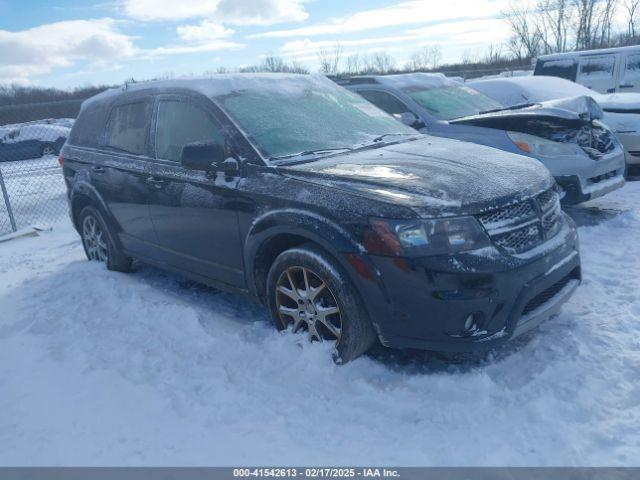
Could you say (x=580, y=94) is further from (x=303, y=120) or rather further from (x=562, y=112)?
(x=303, y=120)

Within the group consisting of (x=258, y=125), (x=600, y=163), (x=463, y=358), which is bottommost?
(x=463, y=358)

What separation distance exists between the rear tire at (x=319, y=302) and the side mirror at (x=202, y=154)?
799 mm

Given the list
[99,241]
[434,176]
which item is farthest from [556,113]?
[99,241]

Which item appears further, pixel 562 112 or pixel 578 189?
pixel 562 112

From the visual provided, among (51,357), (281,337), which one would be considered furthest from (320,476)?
(51,357)

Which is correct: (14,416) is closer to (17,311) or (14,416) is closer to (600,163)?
(17,311)

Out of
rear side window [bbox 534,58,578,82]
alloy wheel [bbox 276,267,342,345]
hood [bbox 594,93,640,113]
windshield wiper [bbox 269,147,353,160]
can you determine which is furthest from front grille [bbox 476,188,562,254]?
rear side window [bbox 534,58,578,82]

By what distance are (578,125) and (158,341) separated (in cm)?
480

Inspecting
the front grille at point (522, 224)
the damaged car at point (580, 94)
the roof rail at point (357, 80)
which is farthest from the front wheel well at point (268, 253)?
the damaged car at point (580, 94)

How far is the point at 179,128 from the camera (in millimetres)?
4203

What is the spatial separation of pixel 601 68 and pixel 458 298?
411 inches

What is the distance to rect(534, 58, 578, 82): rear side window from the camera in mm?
11477

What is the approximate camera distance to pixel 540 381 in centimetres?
304

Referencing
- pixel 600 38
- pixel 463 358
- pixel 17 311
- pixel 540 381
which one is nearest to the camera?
pixel 540 381
